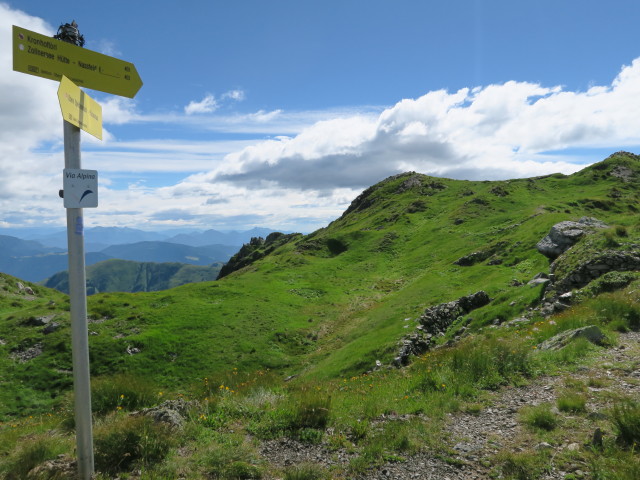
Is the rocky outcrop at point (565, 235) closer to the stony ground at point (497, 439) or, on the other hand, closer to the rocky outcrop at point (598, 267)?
the rocky outcrop at point (598, 267)

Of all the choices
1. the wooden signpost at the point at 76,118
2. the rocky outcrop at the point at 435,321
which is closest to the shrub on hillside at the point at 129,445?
the wooden signpost at the point at 76,118

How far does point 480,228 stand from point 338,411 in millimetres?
74179

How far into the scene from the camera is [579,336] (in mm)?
12750

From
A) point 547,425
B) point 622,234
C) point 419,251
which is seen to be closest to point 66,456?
point 547,425

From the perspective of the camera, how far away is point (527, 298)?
78.2 ft

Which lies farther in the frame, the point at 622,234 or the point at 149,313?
the point at 149,313

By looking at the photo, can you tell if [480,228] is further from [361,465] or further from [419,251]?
[361,465]

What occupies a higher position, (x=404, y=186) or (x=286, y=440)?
(x=404, y=186)

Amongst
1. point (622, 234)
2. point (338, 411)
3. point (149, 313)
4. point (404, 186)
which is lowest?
point (149, 313)

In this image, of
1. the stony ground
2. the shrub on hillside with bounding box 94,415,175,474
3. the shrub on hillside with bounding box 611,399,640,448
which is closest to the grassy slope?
the stony ground

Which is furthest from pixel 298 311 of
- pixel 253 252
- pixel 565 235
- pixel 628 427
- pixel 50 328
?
pixel 253 252

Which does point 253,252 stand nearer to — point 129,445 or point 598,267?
point 598,267

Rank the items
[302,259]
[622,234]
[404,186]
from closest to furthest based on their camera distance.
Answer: [622,234] → [302,259] → [404,186]

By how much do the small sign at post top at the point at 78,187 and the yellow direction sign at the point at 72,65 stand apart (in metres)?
1.56
